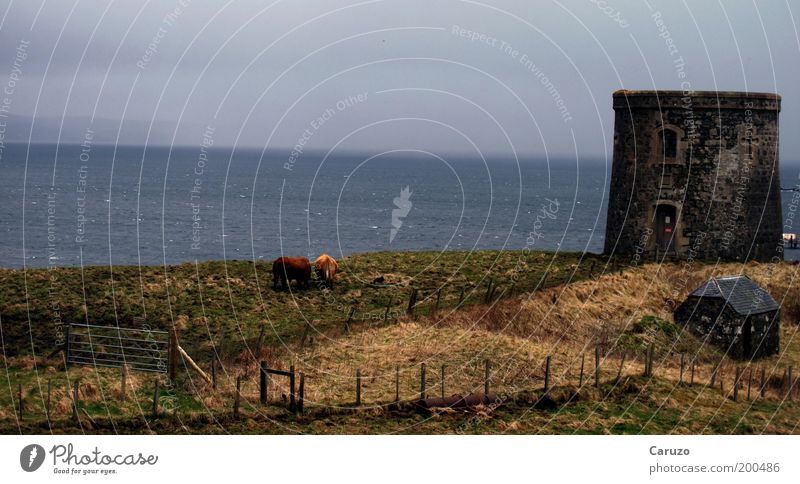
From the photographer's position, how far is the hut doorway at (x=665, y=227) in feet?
152

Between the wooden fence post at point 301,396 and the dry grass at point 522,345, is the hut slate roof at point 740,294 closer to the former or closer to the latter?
the dry grass at point 522,345

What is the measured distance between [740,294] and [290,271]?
1463 cm

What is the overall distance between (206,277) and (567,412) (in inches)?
677

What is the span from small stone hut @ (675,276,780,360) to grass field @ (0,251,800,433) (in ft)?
1.89

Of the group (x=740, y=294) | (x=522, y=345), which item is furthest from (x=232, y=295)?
(x=740, y=294)

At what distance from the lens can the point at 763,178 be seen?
47094 millimetres

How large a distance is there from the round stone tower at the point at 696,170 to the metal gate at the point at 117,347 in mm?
20358

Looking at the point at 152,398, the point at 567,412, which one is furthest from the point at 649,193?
the point at 152,398

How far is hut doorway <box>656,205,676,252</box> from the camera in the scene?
46.4m

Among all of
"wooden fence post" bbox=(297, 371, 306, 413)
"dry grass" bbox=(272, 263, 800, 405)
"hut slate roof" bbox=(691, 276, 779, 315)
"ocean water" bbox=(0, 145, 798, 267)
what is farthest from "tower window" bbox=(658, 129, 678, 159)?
"wooden fence post" bbox=(297, 371, 306, 413)

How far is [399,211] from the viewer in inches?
5714

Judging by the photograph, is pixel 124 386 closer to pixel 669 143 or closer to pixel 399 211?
pixel 669 143

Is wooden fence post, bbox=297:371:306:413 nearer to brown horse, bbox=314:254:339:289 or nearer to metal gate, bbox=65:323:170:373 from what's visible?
metal gate, bbox=65:323:170:373
